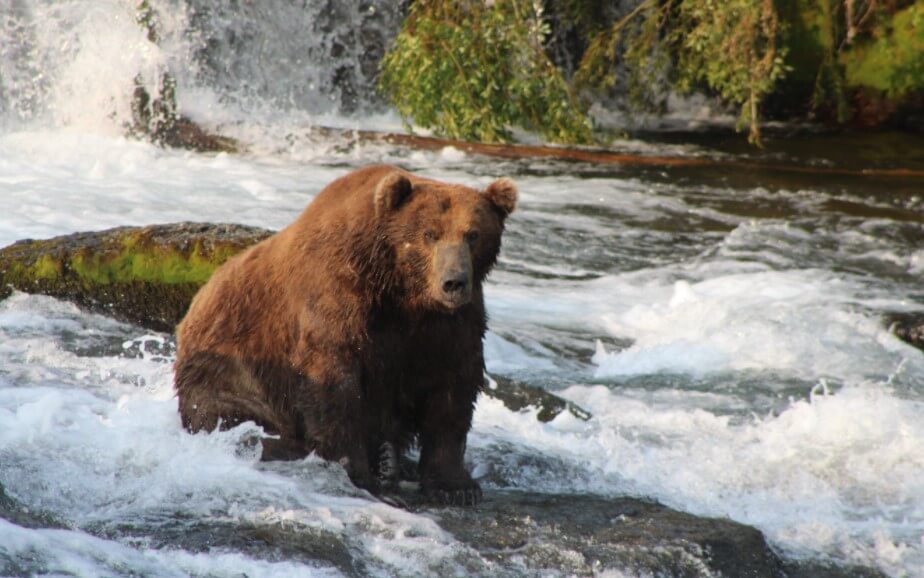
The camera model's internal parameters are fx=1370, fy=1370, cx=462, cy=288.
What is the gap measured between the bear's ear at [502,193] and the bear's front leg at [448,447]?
31.6 inches

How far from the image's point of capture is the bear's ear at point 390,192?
18.4ft

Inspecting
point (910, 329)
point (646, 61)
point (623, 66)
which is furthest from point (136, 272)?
point (623, 66)

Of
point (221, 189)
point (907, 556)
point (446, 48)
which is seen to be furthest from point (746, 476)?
point (446, 48)

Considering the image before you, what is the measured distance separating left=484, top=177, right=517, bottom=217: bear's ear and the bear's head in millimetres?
69

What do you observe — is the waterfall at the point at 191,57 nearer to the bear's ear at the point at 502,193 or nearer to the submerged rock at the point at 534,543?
the bear's ear at the point at 502,193

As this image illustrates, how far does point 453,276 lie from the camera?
17.7 ft

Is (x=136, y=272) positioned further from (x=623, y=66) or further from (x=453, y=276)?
(x=623, y=66)

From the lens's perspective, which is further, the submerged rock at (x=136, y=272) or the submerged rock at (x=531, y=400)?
the submerged rock at (x=136, y=272)

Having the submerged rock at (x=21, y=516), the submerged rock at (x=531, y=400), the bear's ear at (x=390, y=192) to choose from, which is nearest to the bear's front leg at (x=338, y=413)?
the bear's ear at (x=390, y=192)

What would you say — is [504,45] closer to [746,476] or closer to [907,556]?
[746,476]

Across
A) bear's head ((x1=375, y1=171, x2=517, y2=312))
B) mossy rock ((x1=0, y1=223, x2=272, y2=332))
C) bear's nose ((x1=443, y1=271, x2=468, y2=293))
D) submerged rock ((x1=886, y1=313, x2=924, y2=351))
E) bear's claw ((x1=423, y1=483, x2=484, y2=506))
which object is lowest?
bear's claw ((x1=423, y1=483, x2=484, y2=506))

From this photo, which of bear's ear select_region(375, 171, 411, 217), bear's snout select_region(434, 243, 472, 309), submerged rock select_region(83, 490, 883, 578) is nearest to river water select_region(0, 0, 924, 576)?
submerged rock select_region(83, 490, 883, 578)

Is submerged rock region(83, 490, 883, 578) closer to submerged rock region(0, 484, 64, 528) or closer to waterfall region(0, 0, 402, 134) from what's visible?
submerged rock region(0, 484, 64, 528)

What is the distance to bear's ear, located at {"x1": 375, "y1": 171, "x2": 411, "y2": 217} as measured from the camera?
5594 mm
